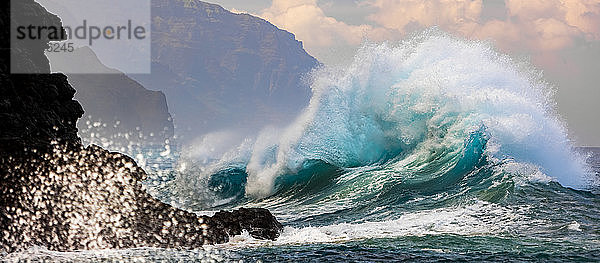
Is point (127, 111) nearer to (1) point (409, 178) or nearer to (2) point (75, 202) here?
(1) point (409, 178)

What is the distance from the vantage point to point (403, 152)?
19.0 metres

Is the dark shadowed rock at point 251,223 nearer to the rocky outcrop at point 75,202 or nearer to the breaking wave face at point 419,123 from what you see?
the rocky outcrop at point 75,202

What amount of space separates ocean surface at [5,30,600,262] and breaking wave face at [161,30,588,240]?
0.15 feet

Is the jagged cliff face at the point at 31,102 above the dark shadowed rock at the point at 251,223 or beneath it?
above

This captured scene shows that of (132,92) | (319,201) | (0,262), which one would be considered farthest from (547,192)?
(132,92)

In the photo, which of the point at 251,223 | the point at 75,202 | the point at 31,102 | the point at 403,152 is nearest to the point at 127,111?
the point at 403,152

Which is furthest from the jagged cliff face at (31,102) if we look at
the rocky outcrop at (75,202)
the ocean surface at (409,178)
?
the ocean surface at (409,178)

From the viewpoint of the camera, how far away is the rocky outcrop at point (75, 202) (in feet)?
31.8

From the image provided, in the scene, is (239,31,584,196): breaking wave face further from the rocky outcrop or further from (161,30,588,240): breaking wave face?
the rocky outcrop

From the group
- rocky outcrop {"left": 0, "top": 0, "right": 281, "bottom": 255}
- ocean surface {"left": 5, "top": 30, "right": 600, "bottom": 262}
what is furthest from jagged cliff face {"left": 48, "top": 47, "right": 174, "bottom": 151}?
rocky outcrop {"left": 0, "top": 0, "right": 281, "bottom": 255}

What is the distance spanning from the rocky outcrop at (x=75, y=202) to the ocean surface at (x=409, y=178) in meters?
0.45

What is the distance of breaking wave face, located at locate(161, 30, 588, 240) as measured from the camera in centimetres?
1431

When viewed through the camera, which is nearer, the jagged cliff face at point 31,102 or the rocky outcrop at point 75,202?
the rocky outcrop at point 75,202

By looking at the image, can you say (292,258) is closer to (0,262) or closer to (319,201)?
(0,262)
